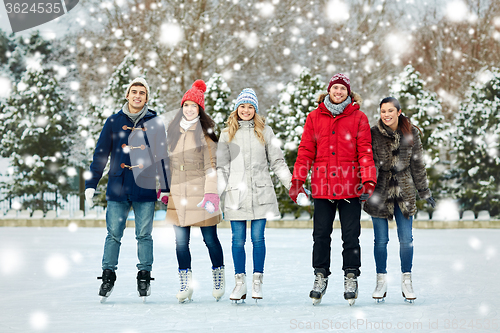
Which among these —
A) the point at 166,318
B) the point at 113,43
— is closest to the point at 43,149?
the point at 113,43

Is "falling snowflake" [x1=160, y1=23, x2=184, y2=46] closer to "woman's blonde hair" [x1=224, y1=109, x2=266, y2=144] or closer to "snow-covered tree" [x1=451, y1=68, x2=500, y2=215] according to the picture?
"snow-covered tree" [x1=451, y1=68, x2=500, y2=215]

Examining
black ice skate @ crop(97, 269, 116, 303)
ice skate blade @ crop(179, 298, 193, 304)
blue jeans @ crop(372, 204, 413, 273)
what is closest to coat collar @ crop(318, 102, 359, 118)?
blue jeans @ crop(372, 204, 413, 273)

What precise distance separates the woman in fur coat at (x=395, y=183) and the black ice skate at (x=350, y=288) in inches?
10.9

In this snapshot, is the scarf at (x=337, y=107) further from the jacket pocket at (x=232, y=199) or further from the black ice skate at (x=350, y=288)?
the black ice skate at (x=350, y=288)

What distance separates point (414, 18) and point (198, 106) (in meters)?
26.9

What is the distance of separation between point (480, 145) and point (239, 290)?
1356 cm

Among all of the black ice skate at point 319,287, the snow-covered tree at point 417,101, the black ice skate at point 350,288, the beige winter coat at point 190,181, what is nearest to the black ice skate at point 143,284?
the beige winter coat at point 190,181

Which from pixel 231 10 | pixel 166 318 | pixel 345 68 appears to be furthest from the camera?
pixel 345 68

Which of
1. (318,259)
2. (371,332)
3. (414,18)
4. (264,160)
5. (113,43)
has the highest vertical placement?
(414,18)

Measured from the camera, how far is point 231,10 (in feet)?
81.0

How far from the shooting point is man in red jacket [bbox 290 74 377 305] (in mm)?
5105

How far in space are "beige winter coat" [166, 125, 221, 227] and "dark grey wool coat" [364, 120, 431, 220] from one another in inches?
54.0

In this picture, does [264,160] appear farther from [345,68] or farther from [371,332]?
[345,68]

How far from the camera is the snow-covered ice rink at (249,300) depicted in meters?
4.34
